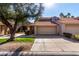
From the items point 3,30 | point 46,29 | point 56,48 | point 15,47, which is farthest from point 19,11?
point 46,29

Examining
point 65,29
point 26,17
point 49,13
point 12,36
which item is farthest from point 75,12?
point 65,29

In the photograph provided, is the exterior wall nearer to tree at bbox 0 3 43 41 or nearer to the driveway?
tree at bbox 0 3 43 41

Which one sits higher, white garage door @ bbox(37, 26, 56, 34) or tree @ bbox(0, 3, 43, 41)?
tree @ bbox(0, 3, 43, 41)

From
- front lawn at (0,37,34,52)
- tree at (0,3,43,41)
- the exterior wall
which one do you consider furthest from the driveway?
the exterior wall

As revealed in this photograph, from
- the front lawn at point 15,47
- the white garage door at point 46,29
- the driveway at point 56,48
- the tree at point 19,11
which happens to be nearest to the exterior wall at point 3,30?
the front lawn at point 15,47

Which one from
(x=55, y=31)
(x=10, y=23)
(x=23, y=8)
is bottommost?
(x=55, y=31)

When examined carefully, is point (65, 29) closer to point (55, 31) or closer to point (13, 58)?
point (55, 31)

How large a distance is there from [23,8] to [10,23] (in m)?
2.76

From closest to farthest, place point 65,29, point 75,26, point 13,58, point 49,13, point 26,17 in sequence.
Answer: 1. point 13,58
2. point 49,13
3. point 26,17
4. point 75,26
5. point 65,29

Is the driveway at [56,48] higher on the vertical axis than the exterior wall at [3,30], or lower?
lower

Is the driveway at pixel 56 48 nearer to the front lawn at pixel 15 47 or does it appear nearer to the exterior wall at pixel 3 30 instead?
the front lawn at pixel 15 47

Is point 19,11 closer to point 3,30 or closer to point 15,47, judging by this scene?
point 15,47

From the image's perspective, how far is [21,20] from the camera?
11461 mm

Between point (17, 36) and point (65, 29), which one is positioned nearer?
point (17, 36)
